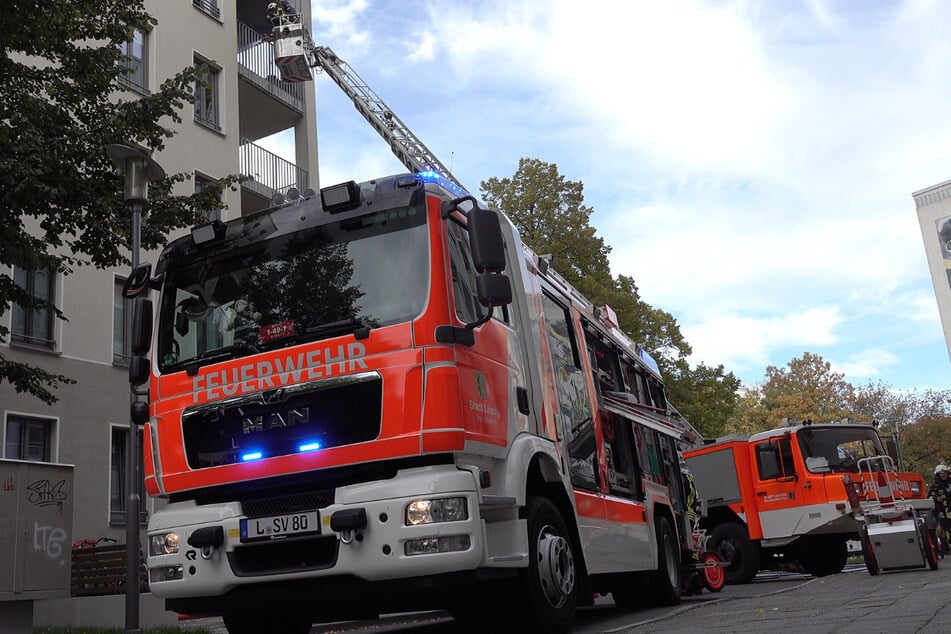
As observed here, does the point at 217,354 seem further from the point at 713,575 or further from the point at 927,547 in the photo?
the point at 927,547

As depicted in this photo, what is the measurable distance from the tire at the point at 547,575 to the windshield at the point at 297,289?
172 centimetres

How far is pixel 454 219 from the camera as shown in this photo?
6797 mm

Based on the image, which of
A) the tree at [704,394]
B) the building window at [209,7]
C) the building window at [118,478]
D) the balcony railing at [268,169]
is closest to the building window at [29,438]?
the building window at [118,478]

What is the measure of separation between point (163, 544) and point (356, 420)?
1.64 meters

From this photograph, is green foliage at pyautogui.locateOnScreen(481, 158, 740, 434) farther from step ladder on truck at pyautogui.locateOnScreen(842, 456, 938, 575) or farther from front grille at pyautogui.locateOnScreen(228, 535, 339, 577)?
front grille at pyautogui.locateOnScreen(228, 535, 339, 577)

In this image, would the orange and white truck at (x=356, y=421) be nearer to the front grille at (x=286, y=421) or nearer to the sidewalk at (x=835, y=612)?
the front grille at (x=286, y=421)

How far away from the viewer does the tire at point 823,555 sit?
1703cm

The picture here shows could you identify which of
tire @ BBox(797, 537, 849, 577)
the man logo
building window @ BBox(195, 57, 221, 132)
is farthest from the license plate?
building window @ BBox(195, 57, 221, 132)

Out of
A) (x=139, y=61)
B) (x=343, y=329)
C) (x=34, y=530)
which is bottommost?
(x=34, y=530)

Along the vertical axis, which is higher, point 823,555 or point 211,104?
point 211,104

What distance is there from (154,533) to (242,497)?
0.73m

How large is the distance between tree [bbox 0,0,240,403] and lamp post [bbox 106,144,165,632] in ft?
3.30

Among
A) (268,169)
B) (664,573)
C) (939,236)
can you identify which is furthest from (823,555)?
(939,236)

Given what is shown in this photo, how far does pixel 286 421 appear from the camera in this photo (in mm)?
6332
